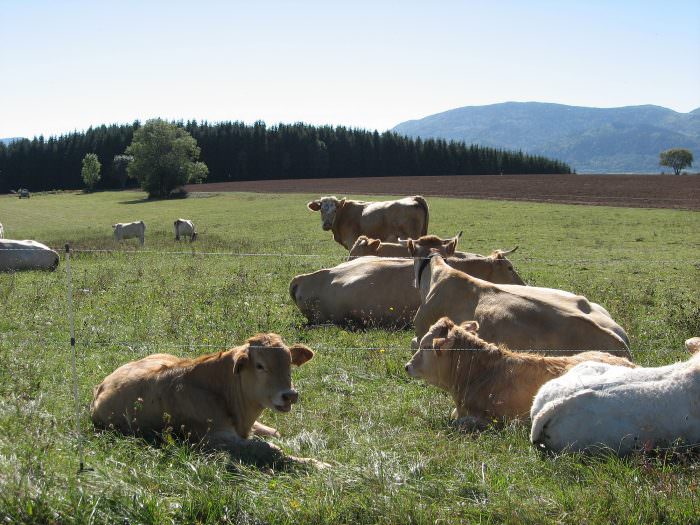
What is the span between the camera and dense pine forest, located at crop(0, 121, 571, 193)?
414ft

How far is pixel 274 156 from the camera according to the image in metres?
125

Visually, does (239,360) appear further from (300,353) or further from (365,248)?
(365,248)

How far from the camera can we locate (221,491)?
5.43 meters

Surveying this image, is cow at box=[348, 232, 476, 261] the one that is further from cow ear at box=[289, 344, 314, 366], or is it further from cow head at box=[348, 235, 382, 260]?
cow ear at box=[289, 344, 314, 366]

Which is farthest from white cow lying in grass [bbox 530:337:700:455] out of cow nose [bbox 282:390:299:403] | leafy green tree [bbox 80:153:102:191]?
leafy green tree [bbox 80:153:102:191]

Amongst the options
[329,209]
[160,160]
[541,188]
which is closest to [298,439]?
[329,209]

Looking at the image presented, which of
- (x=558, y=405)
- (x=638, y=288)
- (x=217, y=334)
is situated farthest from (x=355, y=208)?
(x=558, y=405)

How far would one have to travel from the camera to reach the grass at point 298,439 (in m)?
5.26

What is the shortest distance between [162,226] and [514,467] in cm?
4822

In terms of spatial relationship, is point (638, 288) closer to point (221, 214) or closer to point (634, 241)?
point (634, 241)

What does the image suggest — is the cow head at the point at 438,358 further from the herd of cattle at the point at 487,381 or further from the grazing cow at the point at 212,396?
the grazing cow at the point at 212,396

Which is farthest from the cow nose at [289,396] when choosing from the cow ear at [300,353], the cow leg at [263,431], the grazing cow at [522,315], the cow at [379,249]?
the cow at [379,249]

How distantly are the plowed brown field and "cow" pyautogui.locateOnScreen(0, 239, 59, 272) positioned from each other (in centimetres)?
3788

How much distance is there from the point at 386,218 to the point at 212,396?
1622cm
